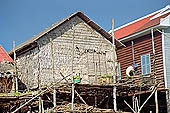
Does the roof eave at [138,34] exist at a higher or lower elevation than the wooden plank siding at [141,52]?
higher

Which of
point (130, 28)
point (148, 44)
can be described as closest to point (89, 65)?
point (148, 44)

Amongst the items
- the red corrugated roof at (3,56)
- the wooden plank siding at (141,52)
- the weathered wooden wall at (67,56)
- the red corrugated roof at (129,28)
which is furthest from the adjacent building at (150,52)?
the red corrugated roof at (3,56)

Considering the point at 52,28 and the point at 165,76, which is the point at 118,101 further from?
the point at 52,28

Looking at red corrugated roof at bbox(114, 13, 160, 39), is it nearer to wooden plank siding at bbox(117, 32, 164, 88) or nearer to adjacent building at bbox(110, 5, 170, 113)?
adjacent building at bbox(110, 5, 170, 113)

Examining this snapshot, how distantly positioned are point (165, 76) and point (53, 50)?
628cm

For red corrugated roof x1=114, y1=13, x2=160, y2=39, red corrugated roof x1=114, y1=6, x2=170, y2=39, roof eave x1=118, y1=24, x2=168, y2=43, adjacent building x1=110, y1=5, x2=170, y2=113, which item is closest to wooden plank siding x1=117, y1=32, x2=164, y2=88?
adjacent building x1=110, y1=5, x2=170, y2=113

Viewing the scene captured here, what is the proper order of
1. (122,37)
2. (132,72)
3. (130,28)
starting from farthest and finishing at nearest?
(130,28) → (122,37) → (132,72)

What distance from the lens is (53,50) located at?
1939 cm

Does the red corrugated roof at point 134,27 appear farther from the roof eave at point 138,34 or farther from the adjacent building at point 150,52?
the roof eave at point 138,34

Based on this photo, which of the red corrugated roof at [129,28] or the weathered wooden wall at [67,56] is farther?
the red corrugated roof at [129,28]

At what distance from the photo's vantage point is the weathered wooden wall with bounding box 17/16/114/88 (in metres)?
19.1

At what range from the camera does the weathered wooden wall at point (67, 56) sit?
19078mm

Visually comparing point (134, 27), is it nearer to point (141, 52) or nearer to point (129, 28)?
point (129, 28)

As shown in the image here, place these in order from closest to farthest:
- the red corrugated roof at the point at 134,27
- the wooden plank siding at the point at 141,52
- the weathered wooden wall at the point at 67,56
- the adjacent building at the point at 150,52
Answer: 1. the weathered wooden wall at the point at 67,56
2. the adjacent building at the point at 150,52
3. the wooden plank siding at the point at 141,52
4. the red corrugated roof at the point at 134,27
